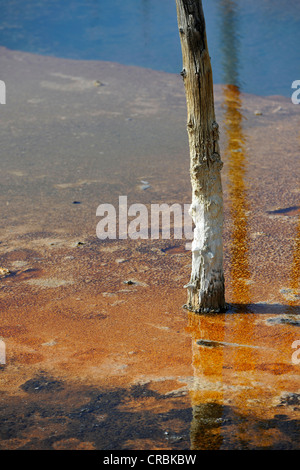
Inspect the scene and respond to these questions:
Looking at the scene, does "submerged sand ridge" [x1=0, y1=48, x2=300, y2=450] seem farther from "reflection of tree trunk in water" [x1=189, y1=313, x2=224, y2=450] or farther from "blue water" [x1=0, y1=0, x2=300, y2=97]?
"blue water" [x1=0, y1=0, x2=300, y2=97]

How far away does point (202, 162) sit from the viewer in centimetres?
477

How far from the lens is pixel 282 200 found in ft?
26.0

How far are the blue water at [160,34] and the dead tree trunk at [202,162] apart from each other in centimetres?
961

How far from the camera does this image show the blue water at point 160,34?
15727 mm

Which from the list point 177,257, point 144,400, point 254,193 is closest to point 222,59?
point 254,193

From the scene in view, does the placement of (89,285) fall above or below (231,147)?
below

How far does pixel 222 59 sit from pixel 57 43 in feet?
19.3

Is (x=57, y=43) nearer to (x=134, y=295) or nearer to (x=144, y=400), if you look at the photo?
(x=134, y=295)

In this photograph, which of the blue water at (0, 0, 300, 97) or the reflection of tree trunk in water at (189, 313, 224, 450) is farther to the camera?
the blue water at (0, 0, 300, 97)

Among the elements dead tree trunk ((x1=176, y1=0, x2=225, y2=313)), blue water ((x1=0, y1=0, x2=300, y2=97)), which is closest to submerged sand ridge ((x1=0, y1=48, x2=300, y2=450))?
dead tree trunk ((x1=176, y1=0, x2=225, y2=313))

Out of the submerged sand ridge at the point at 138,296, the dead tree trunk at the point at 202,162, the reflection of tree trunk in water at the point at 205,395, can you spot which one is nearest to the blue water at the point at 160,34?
the submerged sand ridge at the point at 138,296

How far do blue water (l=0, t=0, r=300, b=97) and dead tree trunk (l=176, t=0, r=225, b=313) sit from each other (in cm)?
961

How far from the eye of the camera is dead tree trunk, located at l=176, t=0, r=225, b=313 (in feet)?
14.6

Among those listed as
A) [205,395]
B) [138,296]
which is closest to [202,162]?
[138,296]
